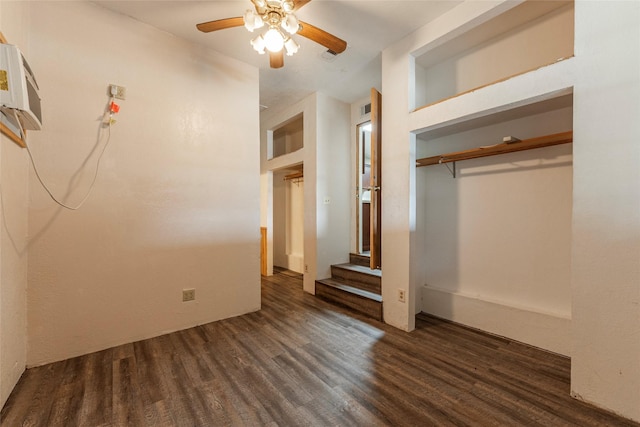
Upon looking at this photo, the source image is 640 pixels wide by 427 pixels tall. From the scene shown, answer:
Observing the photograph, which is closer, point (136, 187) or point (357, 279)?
point (136, 187)

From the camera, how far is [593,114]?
4.97 ft

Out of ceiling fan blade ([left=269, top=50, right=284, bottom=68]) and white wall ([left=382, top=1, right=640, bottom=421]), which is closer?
white wall ([left=382, top=1, right=640, bottom=421])

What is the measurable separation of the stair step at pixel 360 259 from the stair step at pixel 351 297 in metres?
0.48

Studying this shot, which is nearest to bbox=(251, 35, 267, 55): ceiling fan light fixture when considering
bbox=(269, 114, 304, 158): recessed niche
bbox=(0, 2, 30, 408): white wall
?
bbox=(0, 2, 30, 408): white wall

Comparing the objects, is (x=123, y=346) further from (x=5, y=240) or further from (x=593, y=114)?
(x=593, y=114)

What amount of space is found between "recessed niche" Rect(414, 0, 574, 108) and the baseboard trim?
6.27 ft

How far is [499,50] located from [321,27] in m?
1.63

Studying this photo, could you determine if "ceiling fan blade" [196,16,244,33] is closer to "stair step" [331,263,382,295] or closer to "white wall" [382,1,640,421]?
"white wall" [382,1,640,421]

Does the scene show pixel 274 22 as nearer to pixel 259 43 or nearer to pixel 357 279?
pixel 259 43

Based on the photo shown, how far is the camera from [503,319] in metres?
2.34

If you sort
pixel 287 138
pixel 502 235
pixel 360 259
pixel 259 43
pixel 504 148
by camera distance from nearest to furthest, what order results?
1. pixel 259 43
2. pixel 504 148
3. pixel 502 235
4. pixel 360 259
5. pixel 287 138

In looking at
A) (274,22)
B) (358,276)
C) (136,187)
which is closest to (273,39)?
(274,22)

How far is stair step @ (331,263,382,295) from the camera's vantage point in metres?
3.11

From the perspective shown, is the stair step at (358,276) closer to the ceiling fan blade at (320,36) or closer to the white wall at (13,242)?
the ceiling fan blade at (320,36)
